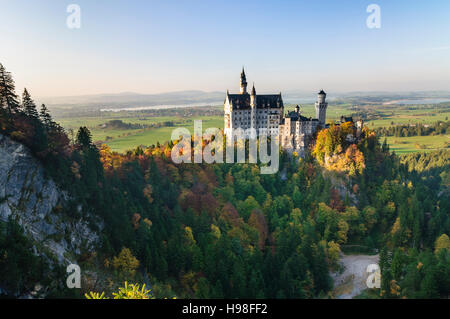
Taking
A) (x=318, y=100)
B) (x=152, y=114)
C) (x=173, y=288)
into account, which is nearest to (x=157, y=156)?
(x=173, y=288)

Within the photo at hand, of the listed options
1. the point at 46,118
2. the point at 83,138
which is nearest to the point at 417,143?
the point at 83,138

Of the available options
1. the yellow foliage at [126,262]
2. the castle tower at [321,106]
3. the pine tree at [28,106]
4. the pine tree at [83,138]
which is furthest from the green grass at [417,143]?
the pine tree at [28,106]

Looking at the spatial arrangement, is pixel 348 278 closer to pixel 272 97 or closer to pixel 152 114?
pixel 272 97

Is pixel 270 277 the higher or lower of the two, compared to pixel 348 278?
higher

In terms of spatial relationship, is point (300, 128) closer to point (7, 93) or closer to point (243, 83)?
point (243, 83)

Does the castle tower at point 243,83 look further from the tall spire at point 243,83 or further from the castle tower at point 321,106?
the castle tower at point 321,106
